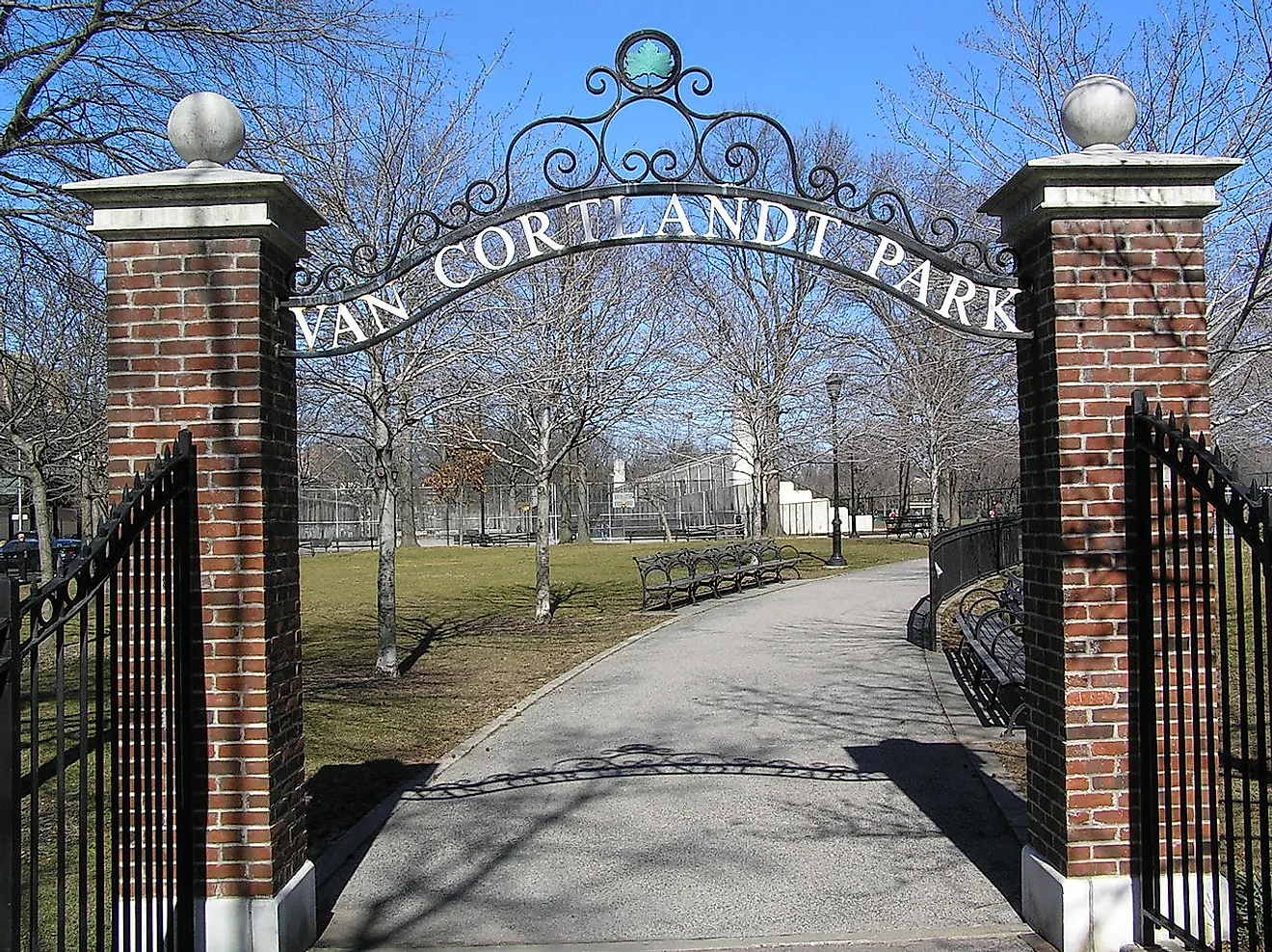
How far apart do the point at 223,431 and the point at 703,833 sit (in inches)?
144

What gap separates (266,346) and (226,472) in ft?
1.98

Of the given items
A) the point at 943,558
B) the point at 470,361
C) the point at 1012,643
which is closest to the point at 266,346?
the point at 1012,643

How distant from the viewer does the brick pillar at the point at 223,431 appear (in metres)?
4.86

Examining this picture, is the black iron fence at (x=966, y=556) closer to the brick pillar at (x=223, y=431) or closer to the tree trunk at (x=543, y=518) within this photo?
the tree trunk at (x=543, y=518)

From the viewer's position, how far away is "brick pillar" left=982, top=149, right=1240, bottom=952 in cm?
482

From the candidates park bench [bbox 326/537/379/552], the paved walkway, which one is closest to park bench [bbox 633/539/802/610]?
the paved walkway

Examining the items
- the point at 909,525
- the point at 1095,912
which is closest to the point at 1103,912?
the point at 1095,912

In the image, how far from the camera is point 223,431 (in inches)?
195

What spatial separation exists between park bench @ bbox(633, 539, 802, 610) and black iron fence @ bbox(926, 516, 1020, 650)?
407 centimetres

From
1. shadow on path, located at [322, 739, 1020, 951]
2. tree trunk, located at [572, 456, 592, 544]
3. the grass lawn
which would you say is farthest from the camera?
tree trunk, located at [572, 456, 592, 544]

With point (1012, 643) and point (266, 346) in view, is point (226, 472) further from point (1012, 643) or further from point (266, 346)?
point (1012, 643)

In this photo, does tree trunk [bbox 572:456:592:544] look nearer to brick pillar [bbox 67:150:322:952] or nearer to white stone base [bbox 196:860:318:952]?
brick pillar [bbox 67:150:322:952]

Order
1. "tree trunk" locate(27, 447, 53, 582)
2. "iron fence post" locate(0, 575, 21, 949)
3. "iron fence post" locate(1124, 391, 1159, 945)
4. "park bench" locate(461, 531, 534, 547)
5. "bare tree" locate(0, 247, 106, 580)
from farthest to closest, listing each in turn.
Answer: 1. "park bench" locate(461, 531, 534, 547)
2. "tree trunk" locate(27, 447, 53, 582)
3. "bare tree" locate(0, 247, 106, 580)
4. "iron fence post" locate(1124, 391, 1159, 945)
5. "iron fence post" locate(0, 575, 21, 949)

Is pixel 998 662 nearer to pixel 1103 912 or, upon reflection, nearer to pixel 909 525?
pixel 1103 912
